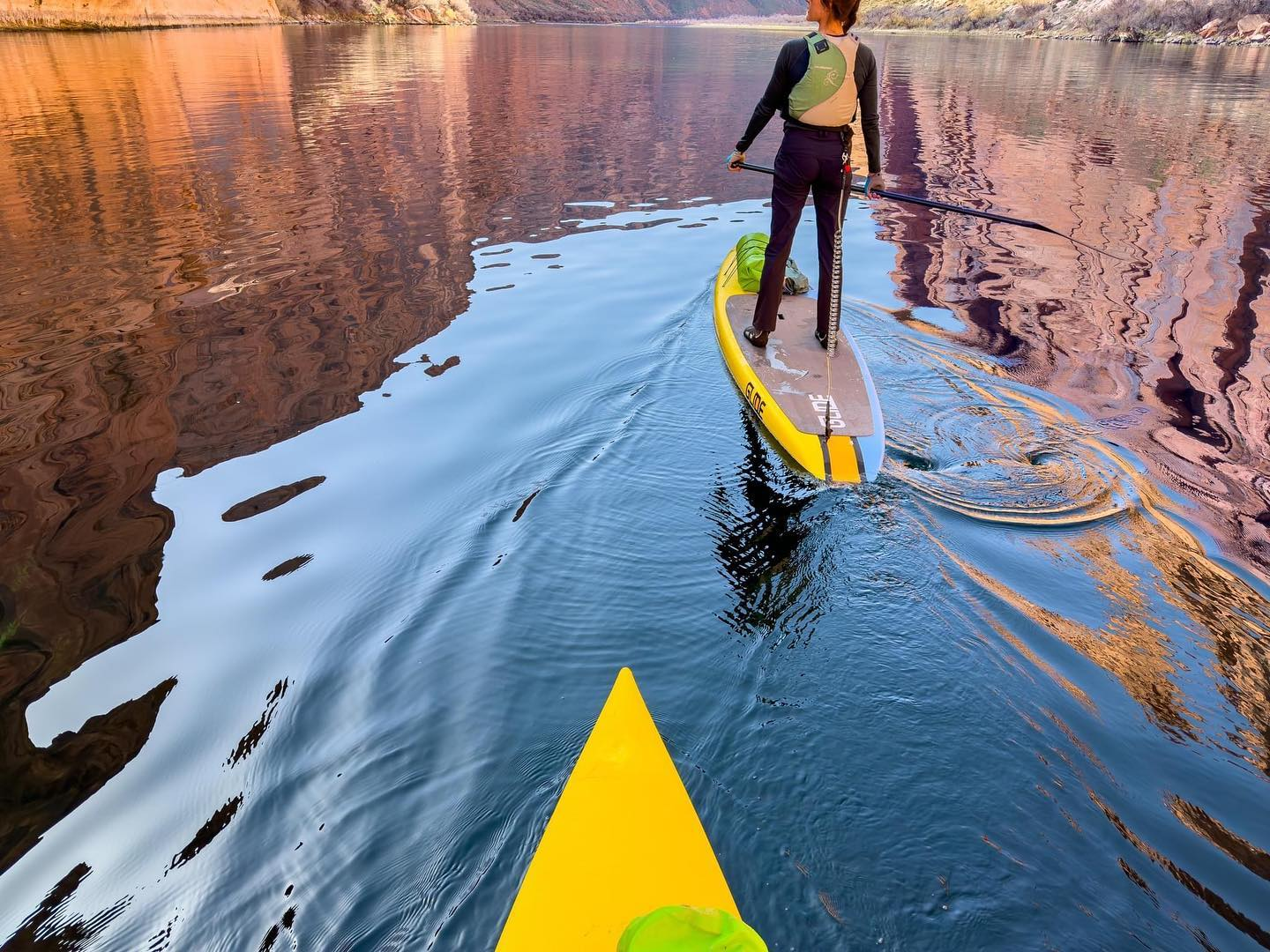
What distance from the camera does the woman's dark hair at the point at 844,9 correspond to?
5.38m

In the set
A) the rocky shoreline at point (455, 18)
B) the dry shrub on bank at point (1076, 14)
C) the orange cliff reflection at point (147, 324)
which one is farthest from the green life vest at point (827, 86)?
the dry shrub on bank at point (1076, 14)

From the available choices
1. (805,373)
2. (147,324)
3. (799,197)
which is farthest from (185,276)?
(805,373)

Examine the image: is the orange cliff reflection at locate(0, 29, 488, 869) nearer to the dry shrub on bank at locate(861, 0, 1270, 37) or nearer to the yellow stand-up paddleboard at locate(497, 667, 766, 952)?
the yellow stand-up paddleboard at locate(497, 667, 766, 952)

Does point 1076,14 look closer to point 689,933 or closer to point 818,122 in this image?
point 818,122

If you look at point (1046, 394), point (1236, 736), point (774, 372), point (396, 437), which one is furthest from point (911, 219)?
point (1236, 736)

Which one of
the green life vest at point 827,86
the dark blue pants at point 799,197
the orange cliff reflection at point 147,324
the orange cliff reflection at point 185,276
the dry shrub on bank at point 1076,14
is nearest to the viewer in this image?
the orange cliff reflection at point 147,324

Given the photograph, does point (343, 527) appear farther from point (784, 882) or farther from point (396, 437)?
point (784, 882)

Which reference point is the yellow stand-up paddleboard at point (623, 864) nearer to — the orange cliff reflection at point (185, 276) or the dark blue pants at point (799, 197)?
the orange cliff reflection at point (185, 276)

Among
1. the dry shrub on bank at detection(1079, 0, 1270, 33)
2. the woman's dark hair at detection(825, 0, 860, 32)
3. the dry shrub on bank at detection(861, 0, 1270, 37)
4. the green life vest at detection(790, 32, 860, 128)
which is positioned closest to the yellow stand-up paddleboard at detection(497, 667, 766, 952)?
the green life vest at detection(790, 32, 860, 128)

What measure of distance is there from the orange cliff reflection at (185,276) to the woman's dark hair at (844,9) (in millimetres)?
4552

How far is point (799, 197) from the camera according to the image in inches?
238

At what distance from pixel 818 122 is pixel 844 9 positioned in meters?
0.74

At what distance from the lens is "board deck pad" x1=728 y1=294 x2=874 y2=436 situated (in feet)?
17.8

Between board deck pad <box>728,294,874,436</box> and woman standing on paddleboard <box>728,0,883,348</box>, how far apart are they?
0.91 feet
